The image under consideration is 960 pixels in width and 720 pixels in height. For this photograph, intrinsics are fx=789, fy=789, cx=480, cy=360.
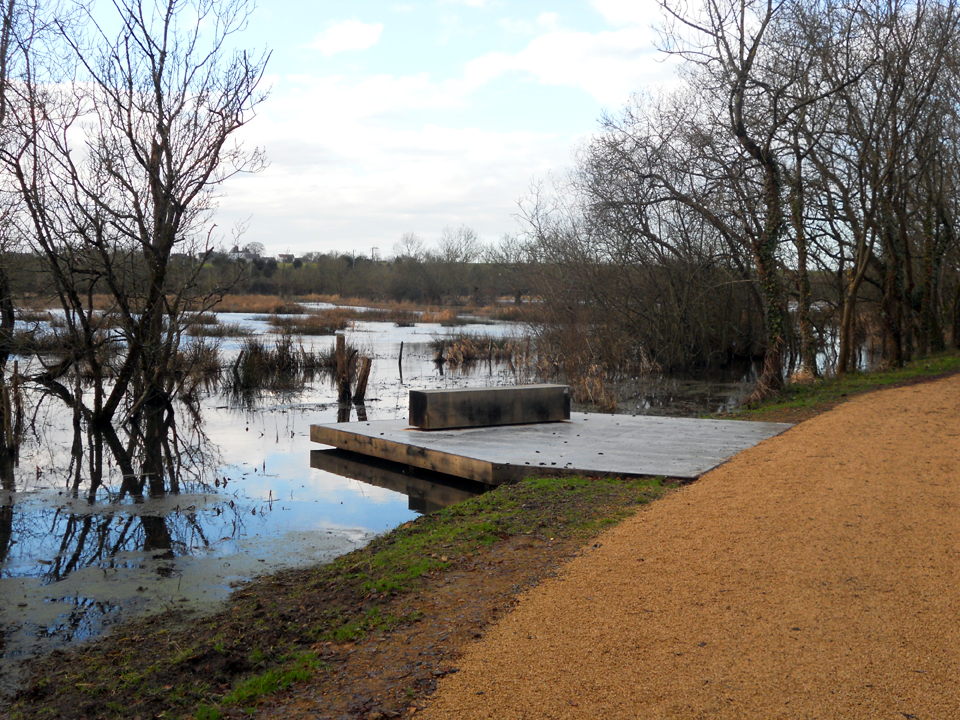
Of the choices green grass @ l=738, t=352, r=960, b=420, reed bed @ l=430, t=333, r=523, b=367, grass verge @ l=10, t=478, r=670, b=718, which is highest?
reed bed @ l=430, t=333, r=523, b=367

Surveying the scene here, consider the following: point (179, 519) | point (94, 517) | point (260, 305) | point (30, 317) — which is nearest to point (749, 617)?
point (179, 519)

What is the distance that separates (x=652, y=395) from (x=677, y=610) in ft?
45.0

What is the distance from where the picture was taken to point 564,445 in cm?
871

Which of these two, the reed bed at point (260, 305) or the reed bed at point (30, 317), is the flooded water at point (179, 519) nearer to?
the reed bed at point (30, 317)

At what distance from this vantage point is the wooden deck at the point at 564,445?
25.0 feet

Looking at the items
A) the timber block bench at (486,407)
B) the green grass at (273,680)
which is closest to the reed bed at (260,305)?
the timber block bench at (486,407)

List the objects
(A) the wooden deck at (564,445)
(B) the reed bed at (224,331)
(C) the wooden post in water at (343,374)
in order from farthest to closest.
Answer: (B) the reed bed at (224,331) < (C) the wooden post in water at (343,374) < (A) the wooden deck at (564,445)

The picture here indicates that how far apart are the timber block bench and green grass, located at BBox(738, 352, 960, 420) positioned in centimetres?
340

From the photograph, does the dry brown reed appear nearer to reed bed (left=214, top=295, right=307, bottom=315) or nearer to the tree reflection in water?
reed bed (left=214, top=295, right=307, bottom=315)

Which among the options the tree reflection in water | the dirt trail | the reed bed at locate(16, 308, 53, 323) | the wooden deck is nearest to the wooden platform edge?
the wooden deck

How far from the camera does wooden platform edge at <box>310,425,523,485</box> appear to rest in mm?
7656

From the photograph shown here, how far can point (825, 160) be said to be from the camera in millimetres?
17281

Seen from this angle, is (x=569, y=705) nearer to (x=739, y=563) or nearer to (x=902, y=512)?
(x=739, y=563)

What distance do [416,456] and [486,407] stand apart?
4.78 ft
